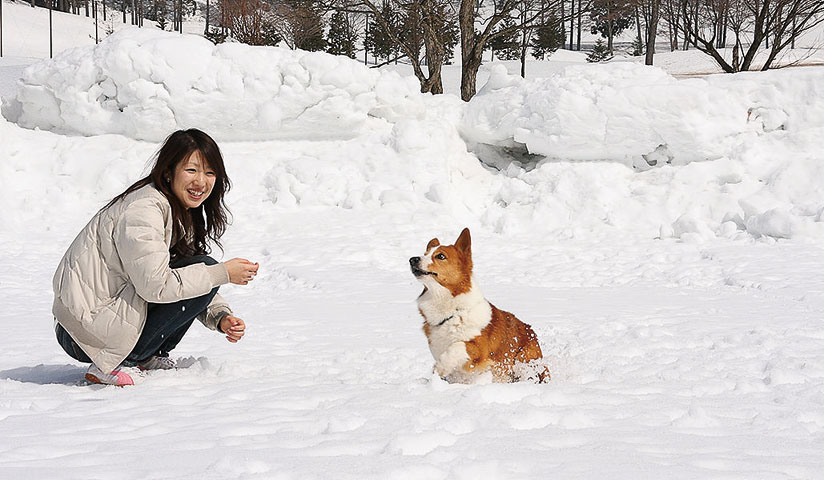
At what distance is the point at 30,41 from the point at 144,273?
47071 millimetres

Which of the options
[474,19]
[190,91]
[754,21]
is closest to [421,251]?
[190,91]

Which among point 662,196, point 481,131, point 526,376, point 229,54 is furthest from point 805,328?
point 229,54

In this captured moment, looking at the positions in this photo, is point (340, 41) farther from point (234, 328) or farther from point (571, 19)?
point (234, 328)

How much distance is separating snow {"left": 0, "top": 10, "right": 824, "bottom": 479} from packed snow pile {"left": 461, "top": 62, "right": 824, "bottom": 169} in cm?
4

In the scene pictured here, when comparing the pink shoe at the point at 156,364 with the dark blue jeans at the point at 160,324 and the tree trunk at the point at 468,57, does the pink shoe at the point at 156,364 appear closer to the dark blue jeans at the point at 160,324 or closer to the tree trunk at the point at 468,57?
the dark blue jeans at the point at 160,324

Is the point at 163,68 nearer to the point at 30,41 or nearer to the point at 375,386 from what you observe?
the point at 375,386

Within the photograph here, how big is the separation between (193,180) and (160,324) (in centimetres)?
73

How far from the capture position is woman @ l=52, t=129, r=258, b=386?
3.05 m

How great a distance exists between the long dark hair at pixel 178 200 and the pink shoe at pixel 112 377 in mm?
623

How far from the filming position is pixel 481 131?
11344 mm

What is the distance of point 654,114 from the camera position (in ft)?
34.4

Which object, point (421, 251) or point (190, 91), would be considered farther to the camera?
point (190, 91)

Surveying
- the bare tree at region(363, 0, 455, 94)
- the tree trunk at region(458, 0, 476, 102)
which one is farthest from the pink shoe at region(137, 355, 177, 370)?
the tree trunk at region(458, 0, 476, 102)

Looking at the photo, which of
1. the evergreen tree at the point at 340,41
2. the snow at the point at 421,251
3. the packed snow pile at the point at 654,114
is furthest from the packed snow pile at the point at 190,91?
the evergreen tree at the point at 340,41
